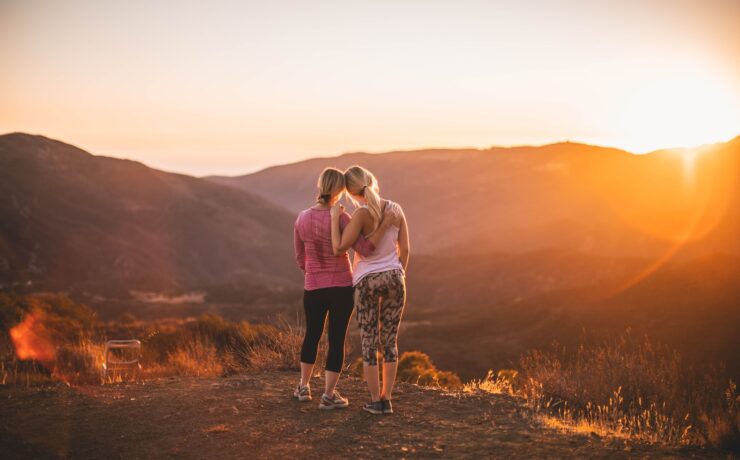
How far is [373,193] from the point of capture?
15.8ft

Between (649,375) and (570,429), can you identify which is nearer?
(570,429)

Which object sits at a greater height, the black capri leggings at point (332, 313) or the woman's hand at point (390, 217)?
the woman's hand at point (390, 217)

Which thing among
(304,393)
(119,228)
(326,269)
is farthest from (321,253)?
(119,228)

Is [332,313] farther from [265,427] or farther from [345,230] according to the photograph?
[265,427]

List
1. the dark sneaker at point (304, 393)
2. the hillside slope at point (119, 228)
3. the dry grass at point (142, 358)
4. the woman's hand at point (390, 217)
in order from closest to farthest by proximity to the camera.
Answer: the woman's hand at point (390, 217)
the dark sneaker at point (304, 393)
the dry grass at point (142, 358)
the hillside slope at point (119, 228)

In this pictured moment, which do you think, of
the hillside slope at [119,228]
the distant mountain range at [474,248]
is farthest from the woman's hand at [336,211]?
the hillside slope at [119,228]

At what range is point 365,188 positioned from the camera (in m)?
4.84

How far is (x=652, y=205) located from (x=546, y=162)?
42945mm

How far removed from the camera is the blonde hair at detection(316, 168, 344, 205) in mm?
4945

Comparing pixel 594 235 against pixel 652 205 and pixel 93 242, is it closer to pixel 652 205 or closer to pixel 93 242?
pixel 652 205

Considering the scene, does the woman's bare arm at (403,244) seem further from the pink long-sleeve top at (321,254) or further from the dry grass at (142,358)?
the dry grass at (142,358)

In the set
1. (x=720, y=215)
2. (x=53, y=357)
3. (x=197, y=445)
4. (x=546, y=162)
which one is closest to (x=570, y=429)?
(x=197, y=445)

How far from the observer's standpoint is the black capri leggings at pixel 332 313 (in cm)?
514

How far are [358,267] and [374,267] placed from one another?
6.0 inches
